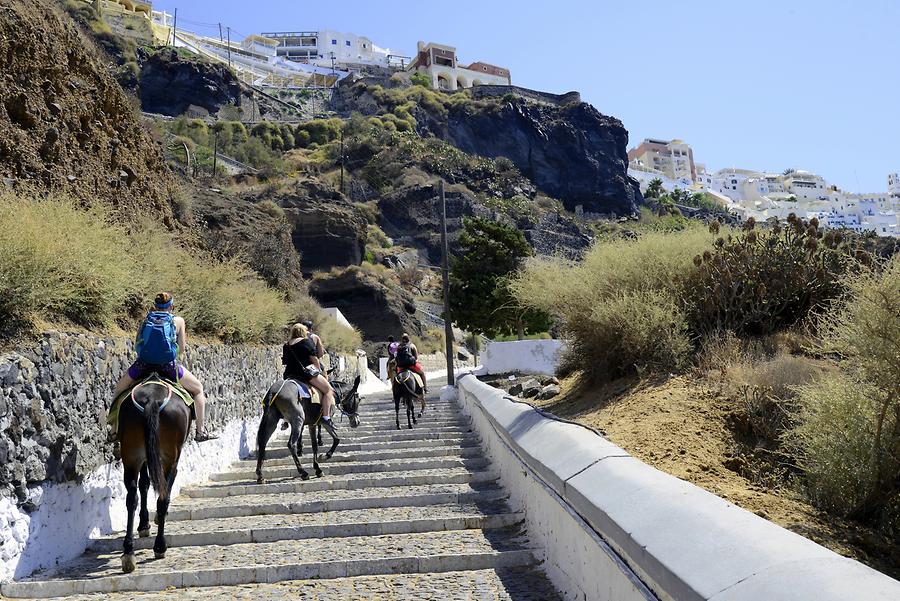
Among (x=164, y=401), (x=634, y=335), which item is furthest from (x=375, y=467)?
(x=164, y=401)

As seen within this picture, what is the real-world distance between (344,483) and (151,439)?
348 cm

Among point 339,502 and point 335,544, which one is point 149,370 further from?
point 339,502

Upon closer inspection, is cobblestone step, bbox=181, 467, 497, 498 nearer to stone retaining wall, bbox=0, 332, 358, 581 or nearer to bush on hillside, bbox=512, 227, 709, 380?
stone retaining wall, bbox=0, 332, 358, 581

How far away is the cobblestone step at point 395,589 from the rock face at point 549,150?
394ft

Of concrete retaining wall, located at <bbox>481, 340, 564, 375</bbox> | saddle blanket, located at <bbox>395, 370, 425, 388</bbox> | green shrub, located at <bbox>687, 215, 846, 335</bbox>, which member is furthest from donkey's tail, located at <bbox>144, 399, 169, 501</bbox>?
concrete retaining wall, located at <bbox>481, 340, 564, 375</bbox>

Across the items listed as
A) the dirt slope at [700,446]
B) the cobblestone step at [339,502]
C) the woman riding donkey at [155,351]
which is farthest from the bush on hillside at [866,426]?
the woman riding donkey at [155,351]

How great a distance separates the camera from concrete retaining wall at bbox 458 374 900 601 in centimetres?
229

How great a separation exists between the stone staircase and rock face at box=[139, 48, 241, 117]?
9960 centimetres

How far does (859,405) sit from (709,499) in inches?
129

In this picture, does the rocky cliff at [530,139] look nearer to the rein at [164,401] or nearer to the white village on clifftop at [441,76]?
the white village on clifftop at [441,76]

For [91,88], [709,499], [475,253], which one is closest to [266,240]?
[91,88]

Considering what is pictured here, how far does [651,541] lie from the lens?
309cm

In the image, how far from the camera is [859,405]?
19.3 ft

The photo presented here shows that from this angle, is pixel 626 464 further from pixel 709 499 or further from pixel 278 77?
pixel 278 77
